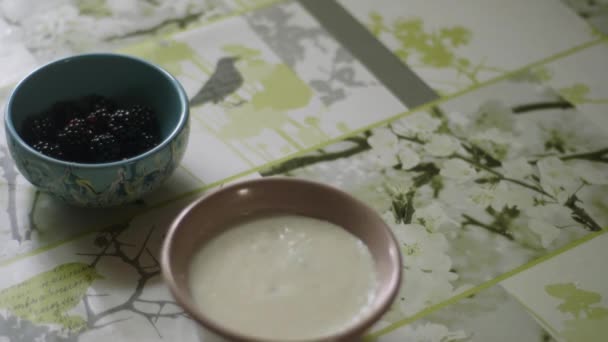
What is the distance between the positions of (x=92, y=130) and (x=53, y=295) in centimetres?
19

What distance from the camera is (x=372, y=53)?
3.99ft

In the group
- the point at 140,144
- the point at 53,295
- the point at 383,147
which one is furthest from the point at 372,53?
the point at 53,295

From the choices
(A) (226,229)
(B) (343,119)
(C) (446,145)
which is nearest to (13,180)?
(A) (226,229)

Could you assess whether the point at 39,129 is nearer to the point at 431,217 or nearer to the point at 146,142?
the point at 146,142

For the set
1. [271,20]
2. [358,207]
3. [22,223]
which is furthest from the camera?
[271,20]

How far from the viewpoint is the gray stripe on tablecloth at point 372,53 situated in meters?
1.16

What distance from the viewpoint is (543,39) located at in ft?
4.15

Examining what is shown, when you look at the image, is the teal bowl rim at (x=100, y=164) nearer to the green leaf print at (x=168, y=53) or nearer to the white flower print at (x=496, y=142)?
the green leaf print at (x=168, y=53)

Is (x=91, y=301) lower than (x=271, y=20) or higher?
lower

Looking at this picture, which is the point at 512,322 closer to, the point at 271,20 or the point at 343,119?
the point at 343,119

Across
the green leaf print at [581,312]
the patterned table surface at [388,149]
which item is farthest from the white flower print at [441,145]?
the green leaf print at [581,312]

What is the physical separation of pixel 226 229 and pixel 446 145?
388mm

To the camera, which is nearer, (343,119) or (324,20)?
(343,119)

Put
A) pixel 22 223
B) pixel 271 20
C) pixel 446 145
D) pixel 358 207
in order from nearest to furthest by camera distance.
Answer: pixel 358 207 → pixel 22 223 → pixel 446 145 → pixel 271 20
